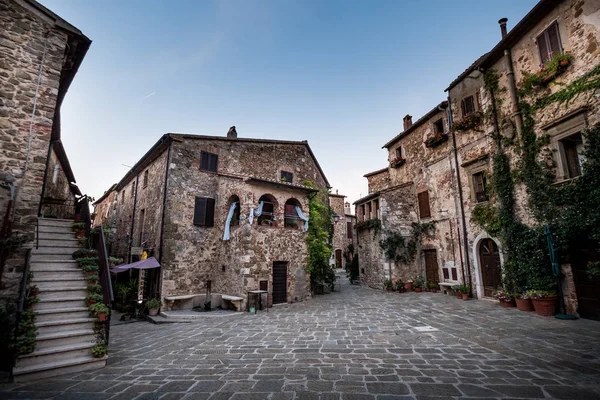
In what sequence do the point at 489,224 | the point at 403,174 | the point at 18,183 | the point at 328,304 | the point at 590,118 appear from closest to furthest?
the point at 18,183 → the point at 590,118 → the point at 489,224 → the point at 328,304 → the point at 403,174

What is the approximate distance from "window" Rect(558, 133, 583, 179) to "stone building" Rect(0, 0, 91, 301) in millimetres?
14555

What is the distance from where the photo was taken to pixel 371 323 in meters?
8.32

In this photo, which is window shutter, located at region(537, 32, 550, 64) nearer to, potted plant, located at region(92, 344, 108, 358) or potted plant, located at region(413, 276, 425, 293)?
potted plant, located at region(413, 276, 425, 293)

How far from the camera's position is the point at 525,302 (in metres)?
9.22

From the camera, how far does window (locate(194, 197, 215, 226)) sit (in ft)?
42.1

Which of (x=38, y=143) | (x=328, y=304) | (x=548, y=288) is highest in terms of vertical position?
(x=38, y=143)

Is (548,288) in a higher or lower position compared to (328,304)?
higher

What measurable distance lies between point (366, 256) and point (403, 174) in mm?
5972

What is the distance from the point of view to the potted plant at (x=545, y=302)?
8477 mm

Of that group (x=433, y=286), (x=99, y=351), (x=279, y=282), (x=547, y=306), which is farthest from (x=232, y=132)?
(x=547, y=306)

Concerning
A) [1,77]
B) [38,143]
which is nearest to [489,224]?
[38,143]

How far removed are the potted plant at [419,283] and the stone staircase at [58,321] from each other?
1416cm

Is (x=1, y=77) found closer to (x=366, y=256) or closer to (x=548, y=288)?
(x=548, y=288)

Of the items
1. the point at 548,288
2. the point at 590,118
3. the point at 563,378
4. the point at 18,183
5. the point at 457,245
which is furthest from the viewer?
the point at 457,245
